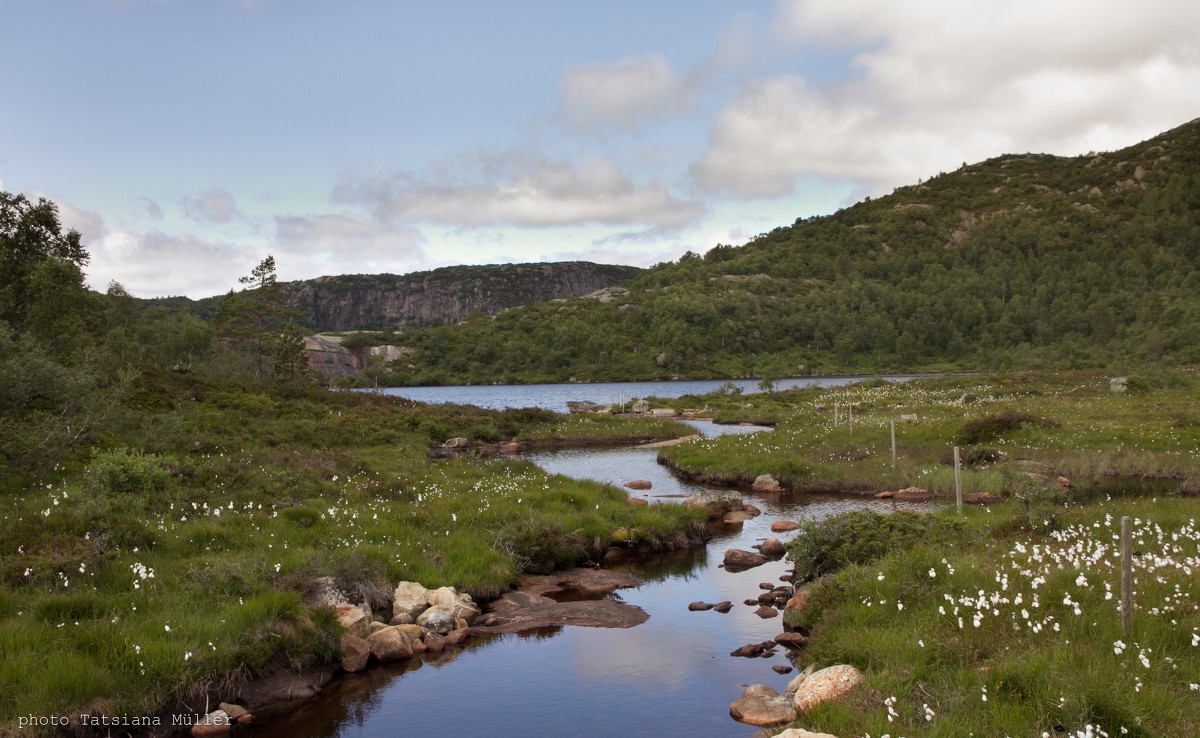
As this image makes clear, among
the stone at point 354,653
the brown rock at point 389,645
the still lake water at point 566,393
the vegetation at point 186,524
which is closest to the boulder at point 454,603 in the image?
the vegetation at point 186,524

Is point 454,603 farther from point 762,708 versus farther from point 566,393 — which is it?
point 566,393

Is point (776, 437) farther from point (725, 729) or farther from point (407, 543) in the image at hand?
point (725, 729)

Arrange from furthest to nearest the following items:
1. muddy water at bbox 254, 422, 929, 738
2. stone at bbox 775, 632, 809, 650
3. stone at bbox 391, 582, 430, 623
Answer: stone at bbox 391, 582, 430, 623 < stone at bbox 775, 632, 809, 650 < muddy water at bbox 254, 422, 929, 738

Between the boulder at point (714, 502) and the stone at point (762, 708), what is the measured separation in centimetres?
1334

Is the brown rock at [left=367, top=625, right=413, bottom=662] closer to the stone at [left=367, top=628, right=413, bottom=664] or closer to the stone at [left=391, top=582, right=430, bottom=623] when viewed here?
the stone at [left=367, top=628, right=413, bottom=664]

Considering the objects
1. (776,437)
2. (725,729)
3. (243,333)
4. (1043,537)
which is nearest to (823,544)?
(1043,537)

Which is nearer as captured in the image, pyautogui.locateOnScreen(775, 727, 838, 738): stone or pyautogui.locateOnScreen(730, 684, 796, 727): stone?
pyautogui.locateOnScreen(775, 727, 838, 738): stone

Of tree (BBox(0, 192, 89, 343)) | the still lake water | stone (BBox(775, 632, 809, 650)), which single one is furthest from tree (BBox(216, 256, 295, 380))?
stone (BBox(775, 632, 809, 650))

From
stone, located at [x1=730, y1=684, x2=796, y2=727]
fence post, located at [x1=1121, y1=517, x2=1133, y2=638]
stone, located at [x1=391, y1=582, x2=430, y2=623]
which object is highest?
fence post, located at [x1=1121, y1=517, x2=1133, y2=638]

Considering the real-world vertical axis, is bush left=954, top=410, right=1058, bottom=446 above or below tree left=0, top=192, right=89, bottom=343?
below

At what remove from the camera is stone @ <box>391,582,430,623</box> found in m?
14.2

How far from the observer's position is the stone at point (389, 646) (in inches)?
503

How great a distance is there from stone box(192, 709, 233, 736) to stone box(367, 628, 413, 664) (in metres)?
2.87

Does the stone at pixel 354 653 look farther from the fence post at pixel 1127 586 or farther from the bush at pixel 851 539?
the fence post at pixel 1127 586
